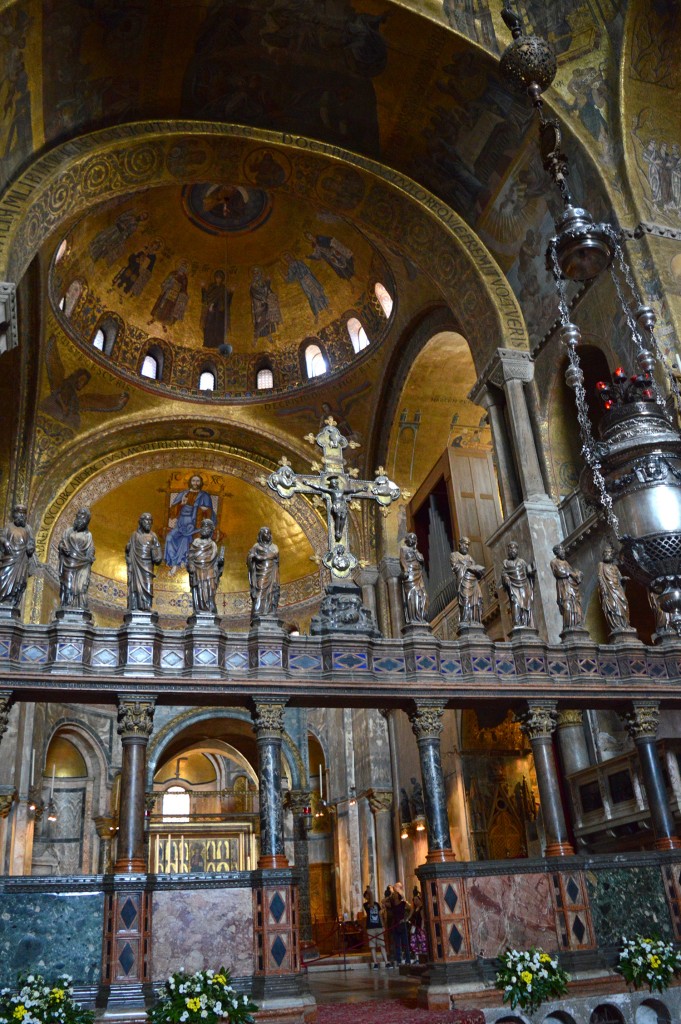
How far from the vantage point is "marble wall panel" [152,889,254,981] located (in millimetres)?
7387

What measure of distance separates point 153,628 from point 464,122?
33.8ft

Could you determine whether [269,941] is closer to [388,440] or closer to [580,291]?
[580,291]

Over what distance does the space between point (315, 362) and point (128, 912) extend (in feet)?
53.3

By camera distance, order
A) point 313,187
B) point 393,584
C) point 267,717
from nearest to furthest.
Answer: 1. point 267,717
2. point 313,187
3. point 393,584

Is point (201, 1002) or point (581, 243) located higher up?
point (581, 243)

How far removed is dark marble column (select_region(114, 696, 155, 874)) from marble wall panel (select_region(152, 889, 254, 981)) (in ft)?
1.45

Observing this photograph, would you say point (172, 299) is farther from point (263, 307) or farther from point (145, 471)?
point (145, 471)

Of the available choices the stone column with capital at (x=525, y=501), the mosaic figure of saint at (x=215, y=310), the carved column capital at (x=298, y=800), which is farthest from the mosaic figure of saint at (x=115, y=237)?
the carved column capital at (x=298, y=800)

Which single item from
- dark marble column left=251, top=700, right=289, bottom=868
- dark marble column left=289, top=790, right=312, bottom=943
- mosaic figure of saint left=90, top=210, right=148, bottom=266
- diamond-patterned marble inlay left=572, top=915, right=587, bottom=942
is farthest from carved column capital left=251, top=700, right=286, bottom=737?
mosaic figure of saint left=90, top=210, right=148, bottom=266

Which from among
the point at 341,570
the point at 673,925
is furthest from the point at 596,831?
the point at 341,570

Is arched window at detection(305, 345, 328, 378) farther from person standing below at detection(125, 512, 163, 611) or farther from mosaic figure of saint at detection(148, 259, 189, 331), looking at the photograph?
person standing below at detection(125, 512, 163, 611)

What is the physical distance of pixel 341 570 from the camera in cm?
1009

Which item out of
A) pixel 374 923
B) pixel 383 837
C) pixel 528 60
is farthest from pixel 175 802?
pixel 528 60

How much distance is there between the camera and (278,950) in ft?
24.8
